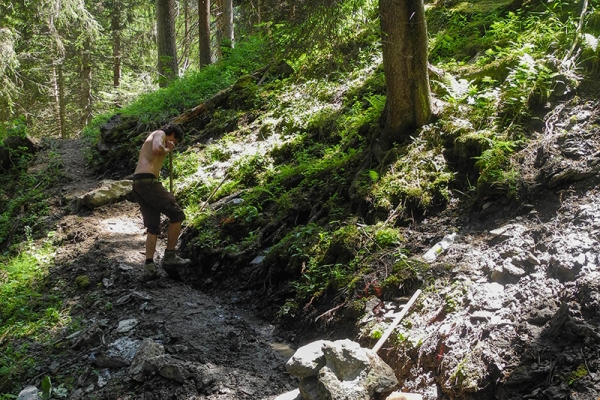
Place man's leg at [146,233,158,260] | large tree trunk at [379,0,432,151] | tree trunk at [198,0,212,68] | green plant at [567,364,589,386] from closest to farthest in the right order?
green plant at [567,364,589,386], large tree trunk at [379,0,432,151], man's leg at [146,233,158,260], tree trunk at [198,0,212,68]

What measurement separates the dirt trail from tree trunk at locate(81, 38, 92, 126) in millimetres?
16998

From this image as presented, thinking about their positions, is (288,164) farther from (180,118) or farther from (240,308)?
(180,118)

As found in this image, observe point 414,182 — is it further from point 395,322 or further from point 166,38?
point 166,38

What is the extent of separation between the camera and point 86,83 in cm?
2292

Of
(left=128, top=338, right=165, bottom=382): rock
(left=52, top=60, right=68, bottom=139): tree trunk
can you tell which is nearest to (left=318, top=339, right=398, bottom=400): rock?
(left=128, top=338, right=165, bottom=382): rock

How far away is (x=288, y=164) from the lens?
8391 millimetres

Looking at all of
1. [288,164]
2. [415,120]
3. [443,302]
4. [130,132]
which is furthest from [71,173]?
[443,302]

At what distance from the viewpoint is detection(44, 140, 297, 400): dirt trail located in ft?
13.5

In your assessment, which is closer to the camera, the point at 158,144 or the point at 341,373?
the point at 341,373

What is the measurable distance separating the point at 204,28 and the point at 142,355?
45.8 feet

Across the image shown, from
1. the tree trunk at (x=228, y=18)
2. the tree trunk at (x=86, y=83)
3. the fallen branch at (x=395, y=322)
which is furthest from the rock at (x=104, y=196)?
the tree trunk at (x=86, y=83)

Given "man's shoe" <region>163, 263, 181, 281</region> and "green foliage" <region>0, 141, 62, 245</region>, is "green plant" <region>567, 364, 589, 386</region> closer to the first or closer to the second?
"man's shoe" <region>163, 263, 181, 281</region>

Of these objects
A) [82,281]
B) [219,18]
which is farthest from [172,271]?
[219,18]

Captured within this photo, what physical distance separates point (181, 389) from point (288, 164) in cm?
501
